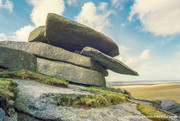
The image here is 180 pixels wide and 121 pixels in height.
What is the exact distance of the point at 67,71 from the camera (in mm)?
10375

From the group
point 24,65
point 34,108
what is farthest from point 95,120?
point 24,65

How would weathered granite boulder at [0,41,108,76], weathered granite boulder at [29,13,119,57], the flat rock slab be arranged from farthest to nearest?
weathered granite boulder at [0,41,108,76], weathered granite boulder at [29,13,119,57], the flat rock slab

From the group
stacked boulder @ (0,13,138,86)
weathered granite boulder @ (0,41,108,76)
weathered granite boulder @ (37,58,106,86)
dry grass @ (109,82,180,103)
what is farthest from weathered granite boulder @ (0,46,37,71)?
dry grass @ (109,82,180,103)

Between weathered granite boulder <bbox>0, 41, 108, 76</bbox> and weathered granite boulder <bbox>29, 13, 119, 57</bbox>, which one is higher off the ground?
weathered granite boulder <bbox>29, 13, 119, 57</bbox>

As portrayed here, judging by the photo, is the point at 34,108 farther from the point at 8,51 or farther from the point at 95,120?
the point at 8,51

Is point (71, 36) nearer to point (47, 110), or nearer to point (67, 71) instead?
point (67, 71)

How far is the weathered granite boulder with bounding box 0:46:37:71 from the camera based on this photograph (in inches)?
232

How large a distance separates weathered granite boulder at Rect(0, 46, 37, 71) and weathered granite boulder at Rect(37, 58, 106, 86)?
8.76 feet

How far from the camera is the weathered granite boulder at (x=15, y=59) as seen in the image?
5.88 meters

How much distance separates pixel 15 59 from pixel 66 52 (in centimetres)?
567

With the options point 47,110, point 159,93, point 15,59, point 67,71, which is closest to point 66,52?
point 67,71

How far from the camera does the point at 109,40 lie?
12.5 m

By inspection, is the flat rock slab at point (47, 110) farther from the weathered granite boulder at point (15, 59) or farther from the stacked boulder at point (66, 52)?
the stacked boulder at point (66, 52)

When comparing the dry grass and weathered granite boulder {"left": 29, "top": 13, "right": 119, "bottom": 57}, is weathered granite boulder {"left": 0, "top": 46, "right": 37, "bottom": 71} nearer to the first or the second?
weathered granite boulder {"left": 29, "top": 13, "right": 119, "bottom": 57}
